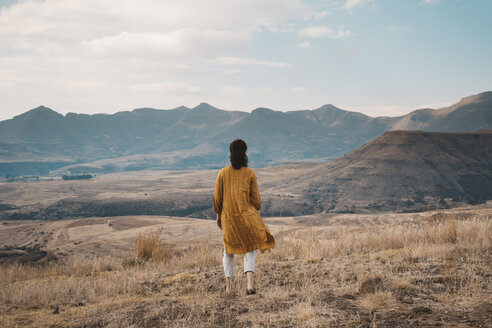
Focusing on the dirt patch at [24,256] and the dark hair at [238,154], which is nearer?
the dark hair at [238,154]

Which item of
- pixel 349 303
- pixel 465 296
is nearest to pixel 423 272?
pixel 465 296

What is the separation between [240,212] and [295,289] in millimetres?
1308

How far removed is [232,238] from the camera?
4.47 metres

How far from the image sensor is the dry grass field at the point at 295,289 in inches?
146

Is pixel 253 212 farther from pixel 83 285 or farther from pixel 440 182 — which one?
pixel 440 182

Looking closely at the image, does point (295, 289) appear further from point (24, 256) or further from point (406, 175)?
point (406, 175)

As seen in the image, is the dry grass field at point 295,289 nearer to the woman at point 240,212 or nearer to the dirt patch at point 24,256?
the woman at point 240,212

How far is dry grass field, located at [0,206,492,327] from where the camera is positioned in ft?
12.1

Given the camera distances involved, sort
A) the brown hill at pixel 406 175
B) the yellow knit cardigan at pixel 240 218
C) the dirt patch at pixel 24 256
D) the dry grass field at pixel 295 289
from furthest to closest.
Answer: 1. the brown hill at pixel 406 175
2. the dirt patch at pixel 24 256
3. the yellow knit cardigan at pixel 240 218
4. the dry grass field at pixel 295 289

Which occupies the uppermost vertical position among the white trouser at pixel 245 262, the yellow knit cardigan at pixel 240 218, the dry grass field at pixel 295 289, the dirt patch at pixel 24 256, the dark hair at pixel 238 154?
the dark hair at pixel 238 154

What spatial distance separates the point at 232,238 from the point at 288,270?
173cm

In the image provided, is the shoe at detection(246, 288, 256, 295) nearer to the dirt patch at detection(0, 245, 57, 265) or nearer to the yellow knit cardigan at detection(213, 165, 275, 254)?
the yellow knit cardigan at detection(213, 165, 275, 254)

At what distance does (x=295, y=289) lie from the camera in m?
4.72

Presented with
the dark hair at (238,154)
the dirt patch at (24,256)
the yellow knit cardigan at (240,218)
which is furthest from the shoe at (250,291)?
the dirt patch at (24,256)
